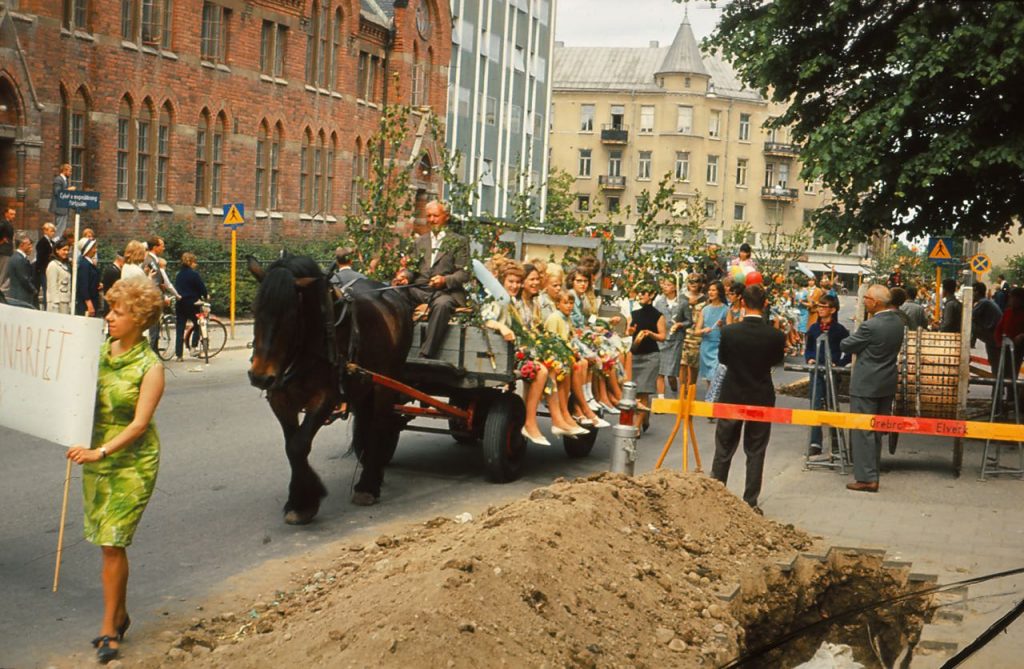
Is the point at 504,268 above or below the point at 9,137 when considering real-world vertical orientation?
below

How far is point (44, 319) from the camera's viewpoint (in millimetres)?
7457

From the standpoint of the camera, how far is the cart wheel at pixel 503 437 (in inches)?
464

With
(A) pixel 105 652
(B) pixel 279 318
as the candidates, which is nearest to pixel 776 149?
(B) pixel 279 318

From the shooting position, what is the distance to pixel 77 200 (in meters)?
17.9

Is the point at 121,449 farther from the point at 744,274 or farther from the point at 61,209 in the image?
the point at 61,209

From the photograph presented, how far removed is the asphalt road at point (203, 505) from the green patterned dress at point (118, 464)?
398 millimetres

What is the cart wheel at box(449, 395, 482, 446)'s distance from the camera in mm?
12250

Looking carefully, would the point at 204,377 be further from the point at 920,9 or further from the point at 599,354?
the point at 920,9

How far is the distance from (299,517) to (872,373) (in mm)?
5862

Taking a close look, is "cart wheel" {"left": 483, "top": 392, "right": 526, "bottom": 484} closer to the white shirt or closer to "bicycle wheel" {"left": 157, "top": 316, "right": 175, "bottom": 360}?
the white shirt

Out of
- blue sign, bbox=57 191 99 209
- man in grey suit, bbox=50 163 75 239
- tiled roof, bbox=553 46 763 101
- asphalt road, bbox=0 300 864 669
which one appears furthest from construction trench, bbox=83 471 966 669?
tiled roof, bbox=553 46 763 101

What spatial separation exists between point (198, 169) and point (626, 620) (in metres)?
34.5

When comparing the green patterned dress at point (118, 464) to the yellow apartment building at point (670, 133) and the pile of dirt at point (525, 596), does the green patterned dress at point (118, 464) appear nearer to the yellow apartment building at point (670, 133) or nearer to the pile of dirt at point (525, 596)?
the pile of dirt at point (525, 596)

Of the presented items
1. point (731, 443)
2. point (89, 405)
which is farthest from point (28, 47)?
point (89, 405)
